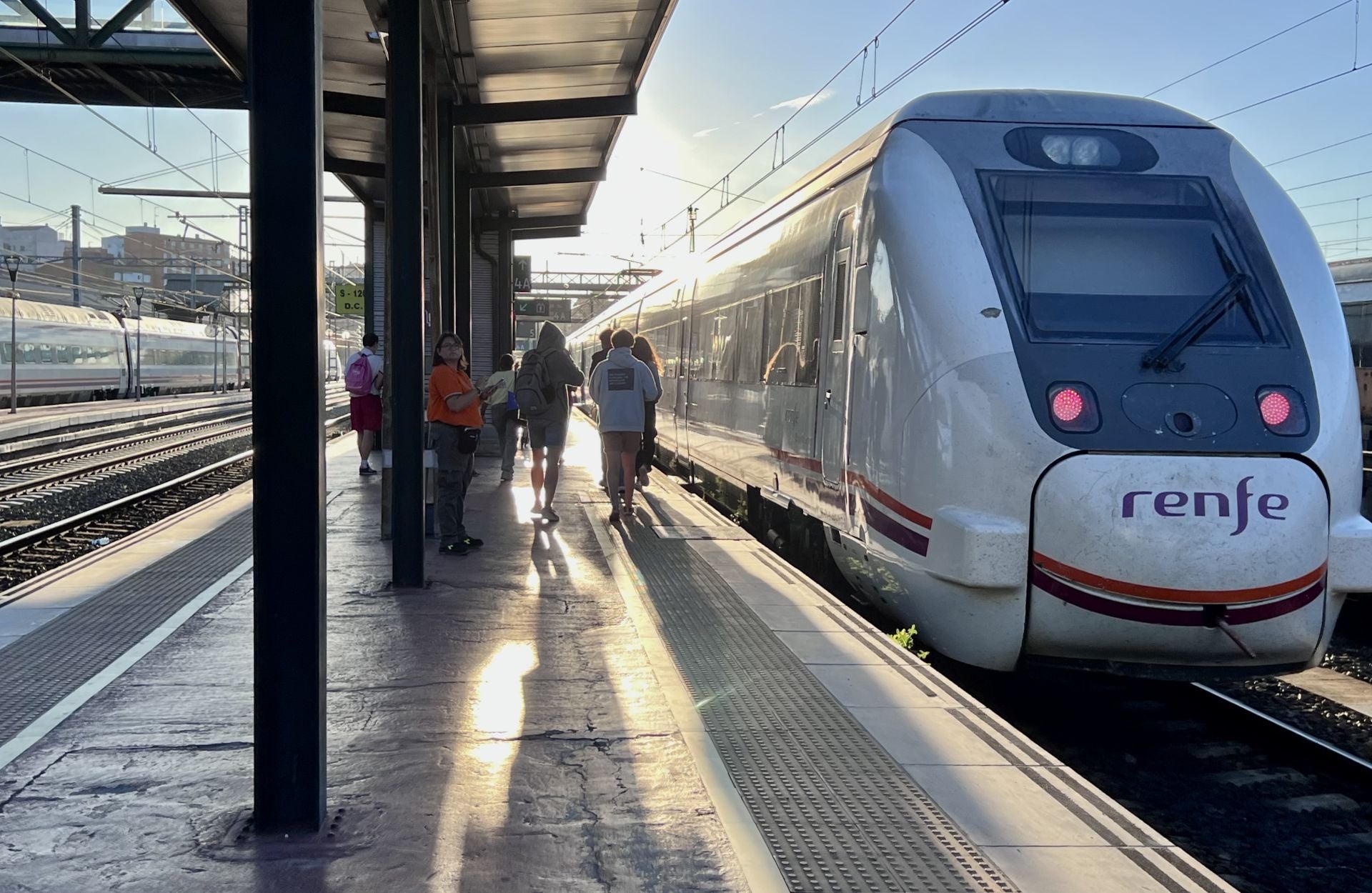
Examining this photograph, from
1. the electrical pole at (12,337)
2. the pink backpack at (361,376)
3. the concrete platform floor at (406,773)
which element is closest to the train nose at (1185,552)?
the concrete platform floor at (406,773)

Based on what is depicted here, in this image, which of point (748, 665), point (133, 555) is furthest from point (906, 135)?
point (133, 555)

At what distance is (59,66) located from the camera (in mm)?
15297

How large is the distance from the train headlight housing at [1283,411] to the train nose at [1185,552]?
0.54 feet

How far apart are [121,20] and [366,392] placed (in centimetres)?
537

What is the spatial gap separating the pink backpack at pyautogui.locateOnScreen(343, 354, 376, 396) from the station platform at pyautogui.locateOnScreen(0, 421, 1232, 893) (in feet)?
20.0

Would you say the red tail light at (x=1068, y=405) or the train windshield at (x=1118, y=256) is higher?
the train windshield at (x=1118, y=256)

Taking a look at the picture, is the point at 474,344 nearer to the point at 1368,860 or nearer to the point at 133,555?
the point at 133,555

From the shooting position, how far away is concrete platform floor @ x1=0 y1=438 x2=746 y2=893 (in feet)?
10.5

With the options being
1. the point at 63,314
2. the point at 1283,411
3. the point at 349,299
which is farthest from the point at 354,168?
the point at 63,314

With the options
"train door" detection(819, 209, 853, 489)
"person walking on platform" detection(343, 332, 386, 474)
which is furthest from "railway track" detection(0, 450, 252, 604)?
"train door" detection(819, 209, 853, 489)

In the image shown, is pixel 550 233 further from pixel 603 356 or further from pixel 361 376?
pixel 361 376

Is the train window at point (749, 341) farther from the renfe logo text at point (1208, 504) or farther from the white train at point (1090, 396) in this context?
the renfe logo text at point (1208, 504)

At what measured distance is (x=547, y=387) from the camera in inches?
384

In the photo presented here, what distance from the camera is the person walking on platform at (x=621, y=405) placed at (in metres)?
10.1
